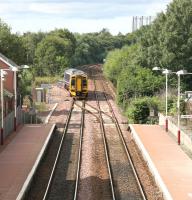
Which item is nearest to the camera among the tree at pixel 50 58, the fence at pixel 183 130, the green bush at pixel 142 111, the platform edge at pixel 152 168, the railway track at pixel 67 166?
the platform edge at pixel 152 168

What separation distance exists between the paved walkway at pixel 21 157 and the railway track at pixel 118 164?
3480 mm

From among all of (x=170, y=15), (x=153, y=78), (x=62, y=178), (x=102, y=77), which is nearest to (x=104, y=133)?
(x=62, y=178)

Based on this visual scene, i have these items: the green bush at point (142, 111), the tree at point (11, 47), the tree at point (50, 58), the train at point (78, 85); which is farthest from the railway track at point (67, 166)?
the tree at point (50, 58)

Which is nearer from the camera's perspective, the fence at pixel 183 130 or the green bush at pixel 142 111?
the fence at pixel 183 130

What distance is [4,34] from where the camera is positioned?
5828 cm

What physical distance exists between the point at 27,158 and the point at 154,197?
771 cm

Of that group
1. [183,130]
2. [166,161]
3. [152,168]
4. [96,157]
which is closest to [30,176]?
[152,168]

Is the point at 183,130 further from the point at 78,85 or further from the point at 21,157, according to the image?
the point at 78,85

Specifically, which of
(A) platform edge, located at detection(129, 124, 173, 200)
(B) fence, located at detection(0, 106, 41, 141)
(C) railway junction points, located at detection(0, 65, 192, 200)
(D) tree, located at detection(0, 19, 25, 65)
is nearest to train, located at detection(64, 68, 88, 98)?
(D) tree, located at detection(0, 19, 25, 65)

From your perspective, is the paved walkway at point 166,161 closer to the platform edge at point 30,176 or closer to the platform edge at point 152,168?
the platform edge at point 152,168

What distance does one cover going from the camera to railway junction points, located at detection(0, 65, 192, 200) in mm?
20670

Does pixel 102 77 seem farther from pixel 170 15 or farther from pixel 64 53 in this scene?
pixel 170 15

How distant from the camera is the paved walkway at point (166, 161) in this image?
66.9ft

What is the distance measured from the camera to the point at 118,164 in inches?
1046
